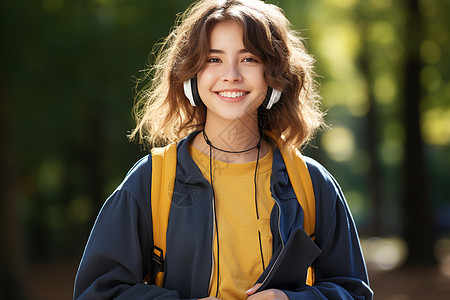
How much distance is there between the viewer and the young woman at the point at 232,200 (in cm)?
199

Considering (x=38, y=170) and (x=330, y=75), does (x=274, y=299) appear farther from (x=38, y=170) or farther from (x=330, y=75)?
(x=38, y=170)

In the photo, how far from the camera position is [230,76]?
210cm

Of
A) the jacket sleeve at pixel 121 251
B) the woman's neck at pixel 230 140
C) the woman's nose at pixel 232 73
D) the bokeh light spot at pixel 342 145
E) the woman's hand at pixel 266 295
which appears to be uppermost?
the woman's nose at pixel 232 73

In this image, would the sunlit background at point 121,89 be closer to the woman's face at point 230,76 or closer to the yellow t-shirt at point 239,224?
the woman's face at point 230,76

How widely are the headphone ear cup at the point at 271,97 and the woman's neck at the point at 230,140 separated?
0.13m

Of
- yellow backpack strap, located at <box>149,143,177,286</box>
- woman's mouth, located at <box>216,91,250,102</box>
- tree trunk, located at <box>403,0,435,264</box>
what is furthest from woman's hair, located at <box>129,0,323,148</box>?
tree trunk, located at <box>403,0,435,264</box>

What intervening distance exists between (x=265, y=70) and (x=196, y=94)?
30 cm

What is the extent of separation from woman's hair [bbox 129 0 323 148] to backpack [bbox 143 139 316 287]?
157mm

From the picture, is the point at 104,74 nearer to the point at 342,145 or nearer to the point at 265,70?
the point at 265,70

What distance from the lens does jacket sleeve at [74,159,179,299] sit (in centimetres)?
195

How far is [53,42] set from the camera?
25.1 feet

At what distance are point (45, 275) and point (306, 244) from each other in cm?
1400

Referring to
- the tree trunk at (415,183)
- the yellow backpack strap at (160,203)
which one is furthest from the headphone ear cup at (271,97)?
the tree trunk at (415,183)

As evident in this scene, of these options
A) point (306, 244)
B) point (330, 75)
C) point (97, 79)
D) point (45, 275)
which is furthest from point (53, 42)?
point (45, 275)
